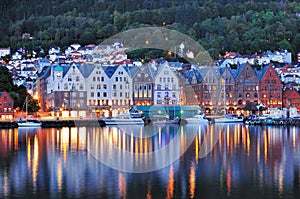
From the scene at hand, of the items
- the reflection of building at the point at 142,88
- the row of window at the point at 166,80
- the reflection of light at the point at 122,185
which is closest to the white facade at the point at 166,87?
the row of window at the point at 166,80

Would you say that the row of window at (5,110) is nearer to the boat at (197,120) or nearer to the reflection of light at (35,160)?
the boat at (197,120)

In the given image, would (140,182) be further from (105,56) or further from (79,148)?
(105,56)

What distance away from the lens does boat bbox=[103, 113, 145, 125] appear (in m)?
58.1

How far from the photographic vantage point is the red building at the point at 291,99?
70250mm

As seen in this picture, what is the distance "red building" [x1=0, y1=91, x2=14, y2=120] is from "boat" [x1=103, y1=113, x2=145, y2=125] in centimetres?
859

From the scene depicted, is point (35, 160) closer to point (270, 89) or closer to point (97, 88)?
point (97, 88)

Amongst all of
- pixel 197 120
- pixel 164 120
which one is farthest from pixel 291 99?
pixel 164 120

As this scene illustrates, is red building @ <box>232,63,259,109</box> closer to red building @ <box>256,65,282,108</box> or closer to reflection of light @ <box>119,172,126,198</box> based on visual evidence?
red building @ <box>256,65,282,108</box>

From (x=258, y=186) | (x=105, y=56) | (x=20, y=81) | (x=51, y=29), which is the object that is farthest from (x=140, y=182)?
(x=51, y=29)

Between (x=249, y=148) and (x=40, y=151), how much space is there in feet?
34.5

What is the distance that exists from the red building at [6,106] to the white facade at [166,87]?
14598mm

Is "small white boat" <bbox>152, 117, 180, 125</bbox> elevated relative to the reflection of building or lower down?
lower down

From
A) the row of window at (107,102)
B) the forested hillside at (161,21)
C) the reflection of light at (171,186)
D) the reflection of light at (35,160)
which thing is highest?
the forested hillside at (161,21)

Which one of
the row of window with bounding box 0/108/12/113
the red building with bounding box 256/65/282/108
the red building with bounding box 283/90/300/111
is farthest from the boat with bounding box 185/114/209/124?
the row of window with bounding box 0/108/12/113
